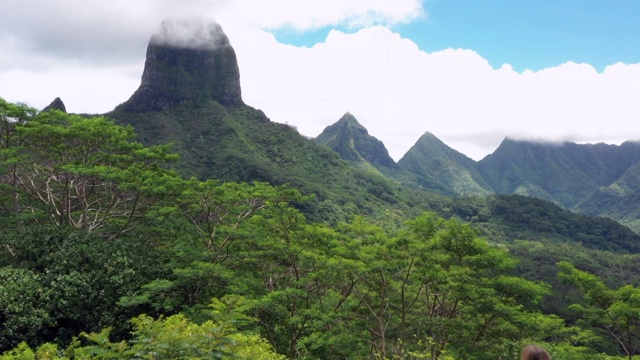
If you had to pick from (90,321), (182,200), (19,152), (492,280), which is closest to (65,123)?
(19,152)

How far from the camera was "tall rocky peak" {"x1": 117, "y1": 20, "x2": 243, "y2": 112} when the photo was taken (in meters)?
Result: 92.8

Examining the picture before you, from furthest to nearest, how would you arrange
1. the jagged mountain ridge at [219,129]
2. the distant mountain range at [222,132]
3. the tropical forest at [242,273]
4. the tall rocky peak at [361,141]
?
the tall rocky peak at [361,141]
the jagged mountain ridge at [219,129]
the distant mountain range at [222,132]
the tropical forest at [242,273]

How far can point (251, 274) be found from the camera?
1473 cm

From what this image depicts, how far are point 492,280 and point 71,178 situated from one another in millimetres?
15543

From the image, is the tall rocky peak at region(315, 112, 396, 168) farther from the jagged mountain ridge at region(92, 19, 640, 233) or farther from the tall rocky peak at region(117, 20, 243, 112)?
the tall rocky peak at region(117, 20, 243, 112)

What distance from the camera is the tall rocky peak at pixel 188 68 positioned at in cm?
9275

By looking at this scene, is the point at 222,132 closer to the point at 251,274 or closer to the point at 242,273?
the point at 251,274

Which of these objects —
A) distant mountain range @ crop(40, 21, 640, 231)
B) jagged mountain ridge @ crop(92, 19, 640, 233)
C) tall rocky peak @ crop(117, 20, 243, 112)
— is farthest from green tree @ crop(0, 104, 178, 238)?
tall rocky peak @ crop(117, 20, 243, 112)

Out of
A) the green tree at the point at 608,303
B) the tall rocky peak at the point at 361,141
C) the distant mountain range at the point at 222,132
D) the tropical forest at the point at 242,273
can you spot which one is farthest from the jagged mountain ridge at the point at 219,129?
the tall rocky peak at the point at 361,141

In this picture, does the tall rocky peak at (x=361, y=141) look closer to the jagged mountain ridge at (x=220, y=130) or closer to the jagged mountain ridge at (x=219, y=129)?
the jagged mountain ridge at (x=220, y=130)

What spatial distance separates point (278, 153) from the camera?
85438mm

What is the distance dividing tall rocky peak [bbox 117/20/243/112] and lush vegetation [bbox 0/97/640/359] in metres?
80.4

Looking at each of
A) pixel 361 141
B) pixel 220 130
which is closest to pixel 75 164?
pixel 220 130

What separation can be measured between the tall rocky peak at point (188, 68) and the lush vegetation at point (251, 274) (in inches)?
3164
